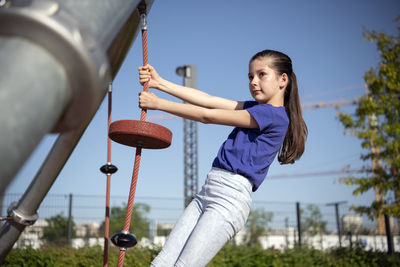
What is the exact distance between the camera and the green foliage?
5.86 metres

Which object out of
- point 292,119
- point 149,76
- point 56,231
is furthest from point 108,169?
point 56,231

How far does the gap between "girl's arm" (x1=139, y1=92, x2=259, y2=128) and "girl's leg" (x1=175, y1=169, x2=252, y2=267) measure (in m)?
0.32

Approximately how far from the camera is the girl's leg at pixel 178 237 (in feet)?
6.82

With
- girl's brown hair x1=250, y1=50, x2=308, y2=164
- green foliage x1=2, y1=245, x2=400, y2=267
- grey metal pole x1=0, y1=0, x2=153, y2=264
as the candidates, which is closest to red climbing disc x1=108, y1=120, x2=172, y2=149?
girl's brown hair x1=250, y1=50, x2=308, y2=164

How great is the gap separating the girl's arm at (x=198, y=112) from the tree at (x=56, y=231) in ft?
24.0

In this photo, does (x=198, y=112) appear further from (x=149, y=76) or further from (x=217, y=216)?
(x=217, y=216)

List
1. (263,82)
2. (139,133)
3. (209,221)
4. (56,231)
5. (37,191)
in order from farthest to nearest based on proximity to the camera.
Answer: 1. (56,231)
2. (263,82)
3. (209,221)
4. (37,191)
5. (139,133)

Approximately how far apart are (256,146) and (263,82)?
0.44 m

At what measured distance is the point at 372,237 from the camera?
11.6m

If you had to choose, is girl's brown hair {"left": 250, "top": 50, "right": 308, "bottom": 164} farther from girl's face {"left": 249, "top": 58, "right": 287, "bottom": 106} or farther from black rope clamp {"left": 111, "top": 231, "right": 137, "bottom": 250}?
black rope clamp {"left": 111, "top": 231, "right": 137, "bottom": 250}

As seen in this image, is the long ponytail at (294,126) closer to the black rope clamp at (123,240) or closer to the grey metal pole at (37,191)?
the black rope clamp at (123,240)

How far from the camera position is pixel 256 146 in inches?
89.0

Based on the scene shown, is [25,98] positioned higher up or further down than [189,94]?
further down

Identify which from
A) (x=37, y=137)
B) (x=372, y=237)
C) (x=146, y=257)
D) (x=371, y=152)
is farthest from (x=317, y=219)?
(x=37, y=137)
